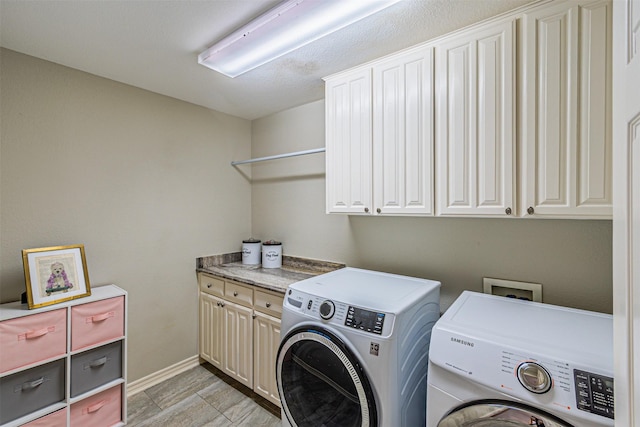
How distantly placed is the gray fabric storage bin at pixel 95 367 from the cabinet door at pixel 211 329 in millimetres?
694

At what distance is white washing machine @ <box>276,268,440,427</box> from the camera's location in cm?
119

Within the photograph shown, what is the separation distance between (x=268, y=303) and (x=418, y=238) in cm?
113

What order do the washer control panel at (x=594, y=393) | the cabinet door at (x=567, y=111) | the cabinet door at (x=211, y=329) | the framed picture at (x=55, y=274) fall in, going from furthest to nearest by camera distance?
the cabinet door at (x=211, y=329)
the framed picture at (x=55, y=274)
the cabinet door at (x=567, y=111)
the washer control panel at (x=594, y=393)

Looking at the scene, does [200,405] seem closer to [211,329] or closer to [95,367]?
[211,329]

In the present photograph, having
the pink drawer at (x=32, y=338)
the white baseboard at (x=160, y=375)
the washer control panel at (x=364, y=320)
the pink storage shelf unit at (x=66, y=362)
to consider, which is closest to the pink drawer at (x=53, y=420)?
the pink storage shelf unit at (x=66, y=362)

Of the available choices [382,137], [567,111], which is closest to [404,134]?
[382,137]

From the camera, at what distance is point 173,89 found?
7.35ft

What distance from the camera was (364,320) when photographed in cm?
126

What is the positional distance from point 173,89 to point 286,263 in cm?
173

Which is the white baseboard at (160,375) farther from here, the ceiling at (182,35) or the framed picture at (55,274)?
the ceiling at (182,35)

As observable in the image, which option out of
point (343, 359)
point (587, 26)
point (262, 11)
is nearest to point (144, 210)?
point (262, 11)

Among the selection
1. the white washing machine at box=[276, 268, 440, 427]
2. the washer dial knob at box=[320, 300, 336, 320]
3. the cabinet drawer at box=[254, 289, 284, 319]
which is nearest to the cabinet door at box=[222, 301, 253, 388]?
the cabinet drawer at box=[254, 289, 284, 319]

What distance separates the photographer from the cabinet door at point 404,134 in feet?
4.97

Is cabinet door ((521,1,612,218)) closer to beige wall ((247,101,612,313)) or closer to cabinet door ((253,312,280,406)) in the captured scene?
beige wall ((247,101,612,313))
